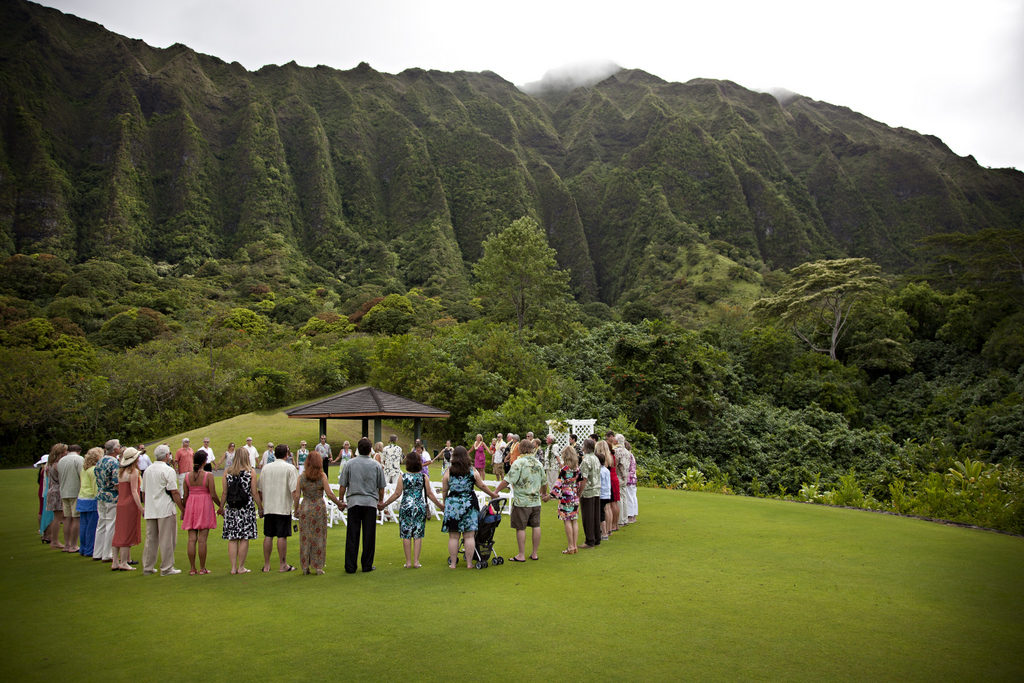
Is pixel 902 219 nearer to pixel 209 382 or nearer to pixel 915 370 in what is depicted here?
pixel 915 370

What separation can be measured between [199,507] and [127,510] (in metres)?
1.07

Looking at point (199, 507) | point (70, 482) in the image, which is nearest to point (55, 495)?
point (70, 482)

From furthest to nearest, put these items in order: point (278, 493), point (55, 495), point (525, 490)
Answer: point (55, 495), point (525, 490), point (278, 493)

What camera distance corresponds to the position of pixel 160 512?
7008 mm

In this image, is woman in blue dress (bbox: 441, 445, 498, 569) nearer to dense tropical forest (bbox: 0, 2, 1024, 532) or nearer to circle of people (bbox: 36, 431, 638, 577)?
circle of people (bbox: 36, 431, 638, 577)

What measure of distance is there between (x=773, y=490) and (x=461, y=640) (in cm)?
1970

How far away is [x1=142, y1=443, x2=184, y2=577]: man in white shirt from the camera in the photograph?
274 inches

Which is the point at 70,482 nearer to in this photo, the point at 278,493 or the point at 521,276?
the point at 278,493

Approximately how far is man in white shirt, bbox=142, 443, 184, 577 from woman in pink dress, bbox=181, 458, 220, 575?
142 mm

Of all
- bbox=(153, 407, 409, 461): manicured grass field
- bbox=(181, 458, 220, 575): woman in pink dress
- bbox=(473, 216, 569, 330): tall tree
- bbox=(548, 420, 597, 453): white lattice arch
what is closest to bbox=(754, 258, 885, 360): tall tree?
bbox=(473, 216, 569, 330): tall tree

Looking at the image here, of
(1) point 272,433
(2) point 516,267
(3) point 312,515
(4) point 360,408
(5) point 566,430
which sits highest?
(2) point 516,267

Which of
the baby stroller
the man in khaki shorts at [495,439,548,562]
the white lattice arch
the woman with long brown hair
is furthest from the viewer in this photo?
the white lattice arch

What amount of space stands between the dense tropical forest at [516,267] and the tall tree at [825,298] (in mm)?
277

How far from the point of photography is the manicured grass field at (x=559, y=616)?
4277 mm
